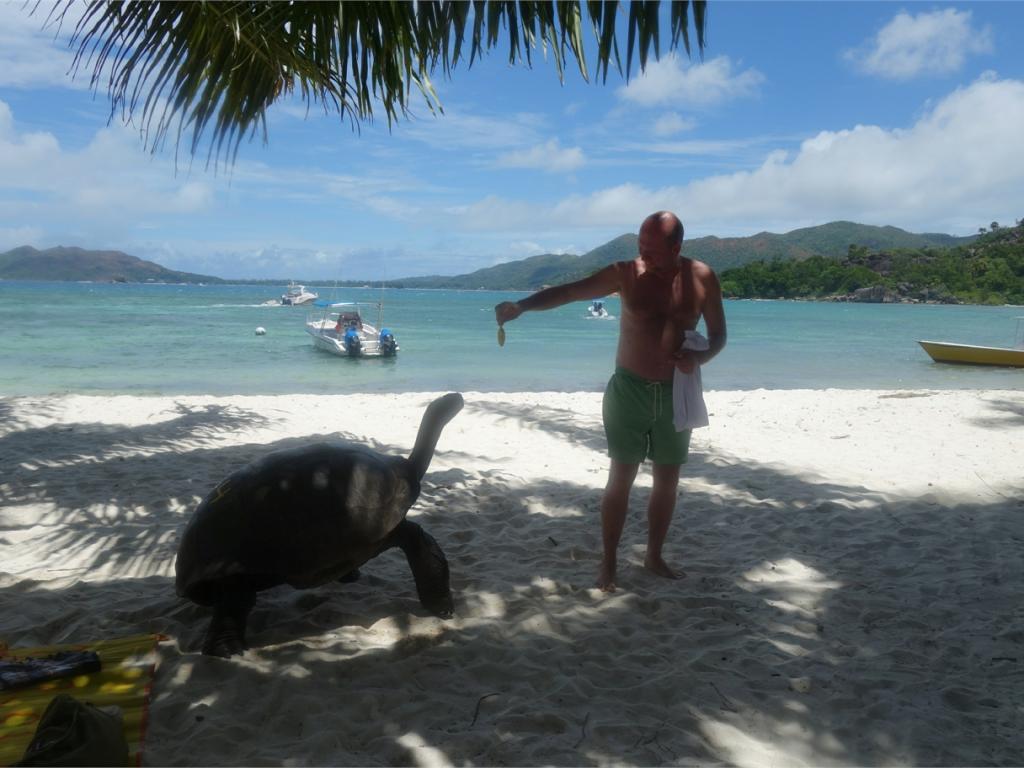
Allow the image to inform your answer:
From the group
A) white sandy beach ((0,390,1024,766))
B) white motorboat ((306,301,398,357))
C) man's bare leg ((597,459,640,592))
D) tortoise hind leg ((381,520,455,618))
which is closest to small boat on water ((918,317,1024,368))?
white sandy beach ((0,390,1024,766))

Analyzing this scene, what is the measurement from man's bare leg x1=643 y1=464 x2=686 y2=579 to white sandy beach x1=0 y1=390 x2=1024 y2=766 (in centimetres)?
12

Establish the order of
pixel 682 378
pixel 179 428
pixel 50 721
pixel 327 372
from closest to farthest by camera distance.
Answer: pixel 50 721, pixel 682 378, pixel 179 428, pixel 327 372

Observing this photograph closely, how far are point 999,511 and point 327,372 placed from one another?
17823mm

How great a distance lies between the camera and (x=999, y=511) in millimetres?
5480

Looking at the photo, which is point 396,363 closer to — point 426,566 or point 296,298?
point 426,566

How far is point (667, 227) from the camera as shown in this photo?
366 cm

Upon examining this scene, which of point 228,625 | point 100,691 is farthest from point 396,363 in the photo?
point 100,691

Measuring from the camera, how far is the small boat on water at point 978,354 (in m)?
20.6

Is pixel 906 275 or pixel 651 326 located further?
pixel 906 275

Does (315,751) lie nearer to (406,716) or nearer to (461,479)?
(406,716)

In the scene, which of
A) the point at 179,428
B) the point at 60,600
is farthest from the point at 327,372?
the point at 60,600

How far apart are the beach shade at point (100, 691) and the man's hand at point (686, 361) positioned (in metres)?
2.77

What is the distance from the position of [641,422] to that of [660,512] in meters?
→ 0.62

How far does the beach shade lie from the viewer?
2545mm
